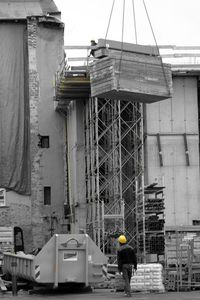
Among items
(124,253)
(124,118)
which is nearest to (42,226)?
(124,118)

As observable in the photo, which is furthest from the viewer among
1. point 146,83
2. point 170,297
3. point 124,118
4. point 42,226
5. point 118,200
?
point 42,226

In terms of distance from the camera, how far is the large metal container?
2630 cm

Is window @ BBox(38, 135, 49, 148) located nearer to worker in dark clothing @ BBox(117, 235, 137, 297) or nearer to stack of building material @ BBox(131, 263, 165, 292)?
stack of building material @ BBox(131, 263, 165, 292)

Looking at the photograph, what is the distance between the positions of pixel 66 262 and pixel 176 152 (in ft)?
56.3

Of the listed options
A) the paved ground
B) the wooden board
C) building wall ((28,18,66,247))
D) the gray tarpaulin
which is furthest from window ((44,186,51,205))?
the paved ground

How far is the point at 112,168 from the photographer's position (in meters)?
41.1

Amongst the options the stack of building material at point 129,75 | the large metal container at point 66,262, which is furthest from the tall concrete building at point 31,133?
the large metal container at point 66,262

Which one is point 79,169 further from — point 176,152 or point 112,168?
point 176,152

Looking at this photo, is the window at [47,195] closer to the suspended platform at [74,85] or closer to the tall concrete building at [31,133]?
the tall concrete building at [31,133]

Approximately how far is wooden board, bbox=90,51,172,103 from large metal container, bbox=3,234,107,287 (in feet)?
37.3

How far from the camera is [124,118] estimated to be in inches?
1725

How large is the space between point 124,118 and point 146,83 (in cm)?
612

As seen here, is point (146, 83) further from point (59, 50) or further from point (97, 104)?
point (59, 50)

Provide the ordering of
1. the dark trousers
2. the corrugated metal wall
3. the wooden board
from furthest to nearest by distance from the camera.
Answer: the corrugated metal wall
the wooden board
the dark trousers
